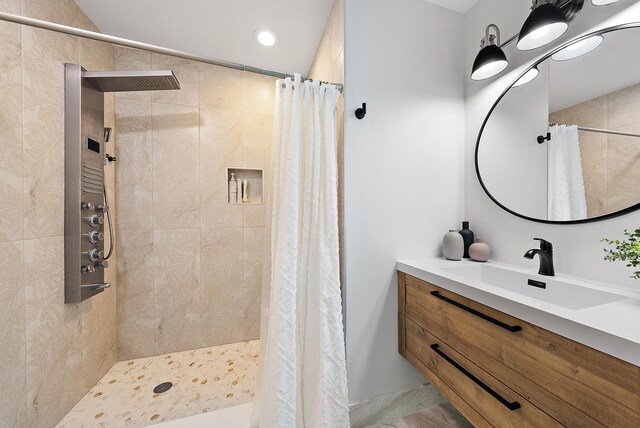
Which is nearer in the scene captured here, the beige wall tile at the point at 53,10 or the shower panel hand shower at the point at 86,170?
the beige wall tile at the point at 53,10

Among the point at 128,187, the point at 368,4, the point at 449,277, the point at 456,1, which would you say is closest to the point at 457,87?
the point at 456,1

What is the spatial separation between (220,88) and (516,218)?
7.52 feet

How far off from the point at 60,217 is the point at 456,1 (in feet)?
8.48

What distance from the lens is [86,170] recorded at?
1.41 m

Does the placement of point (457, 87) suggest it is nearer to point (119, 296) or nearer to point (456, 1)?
point (456, 1)

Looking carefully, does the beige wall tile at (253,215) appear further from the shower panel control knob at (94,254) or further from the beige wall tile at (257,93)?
the shower panel control knob at (94,254)

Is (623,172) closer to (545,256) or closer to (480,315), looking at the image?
(545,256)

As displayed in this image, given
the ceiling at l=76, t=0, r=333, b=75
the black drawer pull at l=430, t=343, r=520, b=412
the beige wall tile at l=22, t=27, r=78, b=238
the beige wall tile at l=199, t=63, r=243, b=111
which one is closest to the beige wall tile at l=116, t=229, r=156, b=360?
the beige wall tile at l=22, t=27, r=78, b=238

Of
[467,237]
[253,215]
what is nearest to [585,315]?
[467,237]

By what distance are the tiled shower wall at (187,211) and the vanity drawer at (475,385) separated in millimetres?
1432

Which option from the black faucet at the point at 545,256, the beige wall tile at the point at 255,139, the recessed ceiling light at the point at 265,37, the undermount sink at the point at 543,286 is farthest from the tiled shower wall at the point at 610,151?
the beige wall tile at the point at 255,139

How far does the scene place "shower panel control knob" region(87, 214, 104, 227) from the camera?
1.42 metres

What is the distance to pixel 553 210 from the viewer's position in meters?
1.12

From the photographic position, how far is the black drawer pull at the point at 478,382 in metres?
0.79
